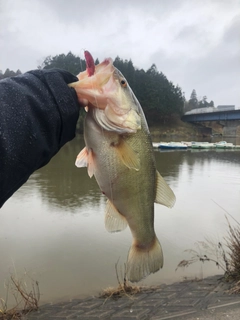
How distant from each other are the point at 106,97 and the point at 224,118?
2556 inches

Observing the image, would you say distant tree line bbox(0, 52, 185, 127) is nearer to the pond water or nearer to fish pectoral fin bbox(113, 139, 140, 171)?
the pond water

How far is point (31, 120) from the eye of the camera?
163 centimetres

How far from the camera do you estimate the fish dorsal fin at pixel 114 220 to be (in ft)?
7.79

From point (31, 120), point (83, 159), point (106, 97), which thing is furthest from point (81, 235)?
point (31, 120)

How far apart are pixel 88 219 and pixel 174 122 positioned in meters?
60.5

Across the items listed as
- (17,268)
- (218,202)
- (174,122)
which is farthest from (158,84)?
(17,268)

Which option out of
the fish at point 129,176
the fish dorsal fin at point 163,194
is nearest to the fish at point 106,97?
the fish at point 129,176

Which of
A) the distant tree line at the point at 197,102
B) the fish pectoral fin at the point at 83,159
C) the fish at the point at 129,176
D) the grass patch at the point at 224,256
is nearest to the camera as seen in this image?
the fish at the point at 129,176

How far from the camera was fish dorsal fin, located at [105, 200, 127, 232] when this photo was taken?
7.79 feet

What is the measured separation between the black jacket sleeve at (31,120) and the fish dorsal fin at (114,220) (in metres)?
0.78

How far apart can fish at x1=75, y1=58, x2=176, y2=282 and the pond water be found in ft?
11.3

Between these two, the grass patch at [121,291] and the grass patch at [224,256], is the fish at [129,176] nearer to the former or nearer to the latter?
the grass patch at [121,291]

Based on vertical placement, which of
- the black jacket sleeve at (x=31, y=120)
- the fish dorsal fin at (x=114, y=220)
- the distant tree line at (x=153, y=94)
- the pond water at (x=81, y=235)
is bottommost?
the pond water at (x=81, y=235)

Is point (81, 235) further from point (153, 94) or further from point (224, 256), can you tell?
point (153, 94)
